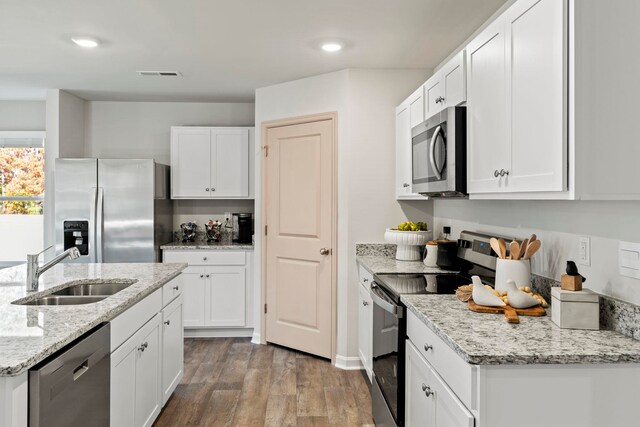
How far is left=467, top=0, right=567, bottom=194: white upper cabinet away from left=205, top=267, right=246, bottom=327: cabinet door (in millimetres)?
2990

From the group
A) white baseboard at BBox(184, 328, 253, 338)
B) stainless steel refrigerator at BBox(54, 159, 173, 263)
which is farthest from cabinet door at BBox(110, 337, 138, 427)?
white baseboard at BBox(184, 328, 253, 338)

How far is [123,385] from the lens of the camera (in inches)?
86.4

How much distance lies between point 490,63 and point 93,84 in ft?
12.5

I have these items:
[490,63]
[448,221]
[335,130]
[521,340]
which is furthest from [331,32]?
[521,340]

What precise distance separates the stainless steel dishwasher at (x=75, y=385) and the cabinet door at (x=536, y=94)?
1.69m

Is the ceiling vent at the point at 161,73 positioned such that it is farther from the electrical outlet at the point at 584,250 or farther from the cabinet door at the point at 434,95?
the electrical outlet at the point at 584,250

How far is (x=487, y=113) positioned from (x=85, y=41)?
8.76 ft

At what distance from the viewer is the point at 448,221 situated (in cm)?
354

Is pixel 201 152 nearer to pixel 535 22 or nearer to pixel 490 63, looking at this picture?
pixel 490 63

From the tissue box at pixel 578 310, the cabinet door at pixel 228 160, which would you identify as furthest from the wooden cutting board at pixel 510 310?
the cabinet door at pixel 228 160

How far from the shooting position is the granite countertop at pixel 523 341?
4.52 feet

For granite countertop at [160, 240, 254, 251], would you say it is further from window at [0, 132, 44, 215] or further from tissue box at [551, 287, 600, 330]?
tissue box at [551, 287, 600, 330]

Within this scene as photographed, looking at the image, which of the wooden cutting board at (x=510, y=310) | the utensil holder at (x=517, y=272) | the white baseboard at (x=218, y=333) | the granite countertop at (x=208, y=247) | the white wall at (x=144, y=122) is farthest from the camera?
the white wall at (x=144, y=122)

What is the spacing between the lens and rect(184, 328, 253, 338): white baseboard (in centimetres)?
478
